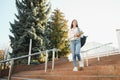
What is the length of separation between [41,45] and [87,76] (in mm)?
11492

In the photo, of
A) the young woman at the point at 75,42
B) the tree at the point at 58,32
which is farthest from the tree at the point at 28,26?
the young woman at the point at 75,42

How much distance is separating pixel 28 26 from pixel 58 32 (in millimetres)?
4877

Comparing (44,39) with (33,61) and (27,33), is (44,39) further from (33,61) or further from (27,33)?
(33,61)

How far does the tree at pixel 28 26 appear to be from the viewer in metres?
15.0

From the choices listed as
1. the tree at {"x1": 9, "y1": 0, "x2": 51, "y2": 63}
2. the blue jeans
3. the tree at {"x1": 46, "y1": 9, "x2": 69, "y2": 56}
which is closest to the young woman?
the blue jeans

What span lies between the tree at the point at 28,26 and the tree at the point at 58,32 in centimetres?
235

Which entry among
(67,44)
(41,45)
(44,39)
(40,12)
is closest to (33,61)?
(41,45)

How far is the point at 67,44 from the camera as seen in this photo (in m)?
19.6

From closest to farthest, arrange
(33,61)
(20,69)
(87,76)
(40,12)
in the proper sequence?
(87,76), (20,69), (33,61), (40,12)

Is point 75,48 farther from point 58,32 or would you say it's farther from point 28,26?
point 58,32

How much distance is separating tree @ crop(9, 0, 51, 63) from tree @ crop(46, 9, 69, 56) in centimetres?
235

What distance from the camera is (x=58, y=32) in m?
19.8

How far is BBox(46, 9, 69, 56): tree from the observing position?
749 inches

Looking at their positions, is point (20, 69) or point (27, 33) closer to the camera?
point (20, 69)
